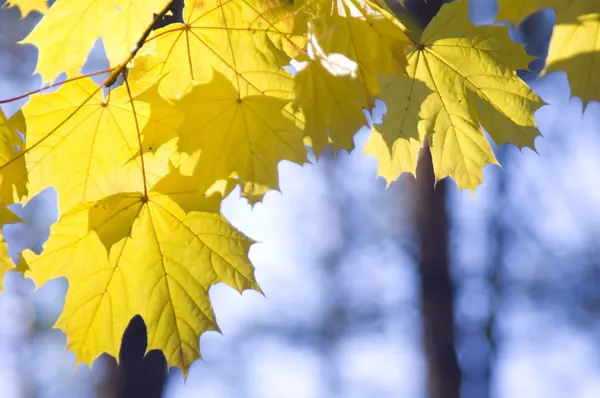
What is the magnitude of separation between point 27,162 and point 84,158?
0.11m

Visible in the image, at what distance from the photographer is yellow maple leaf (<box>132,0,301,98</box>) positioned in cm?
122

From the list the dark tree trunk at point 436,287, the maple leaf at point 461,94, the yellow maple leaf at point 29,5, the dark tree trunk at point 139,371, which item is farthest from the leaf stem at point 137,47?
the dark tree trunk at point 436,287

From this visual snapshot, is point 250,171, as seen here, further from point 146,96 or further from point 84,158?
point 84,158

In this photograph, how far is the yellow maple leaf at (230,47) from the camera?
1224 millimetres

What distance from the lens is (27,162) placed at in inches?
50.2

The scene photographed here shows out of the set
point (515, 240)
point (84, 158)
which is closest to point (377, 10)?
point (84, 158)

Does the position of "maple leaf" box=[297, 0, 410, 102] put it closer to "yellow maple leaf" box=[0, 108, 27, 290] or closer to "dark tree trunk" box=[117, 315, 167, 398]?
"yellow maple leaf" box=[0, 108, 27, 290]

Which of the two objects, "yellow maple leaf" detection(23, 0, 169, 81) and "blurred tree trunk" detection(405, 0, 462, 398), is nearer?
"yellow maple leaf" detection(23, 0, 169, 81)

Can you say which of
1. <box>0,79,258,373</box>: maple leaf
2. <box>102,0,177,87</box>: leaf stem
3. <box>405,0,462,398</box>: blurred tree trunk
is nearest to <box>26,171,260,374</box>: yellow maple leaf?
<box>0,79,258,373</box>: maple leaf

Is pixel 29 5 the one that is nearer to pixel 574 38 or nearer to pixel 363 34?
pixel 363 34

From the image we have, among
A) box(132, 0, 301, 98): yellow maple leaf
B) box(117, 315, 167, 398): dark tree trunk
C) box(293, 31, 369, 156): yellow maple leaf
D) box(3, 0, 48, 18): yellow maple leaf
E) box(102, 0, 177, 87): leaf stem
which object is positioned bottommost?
box(293, 31, 369, 156): yellow maple leaf

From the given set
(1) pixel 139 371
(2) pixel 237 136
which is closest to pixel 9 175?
(2) pixel 237 136

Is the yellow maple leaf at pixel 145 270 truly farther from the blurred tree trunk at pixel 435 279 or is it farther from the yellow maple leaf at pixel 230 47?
the blurred tree trunk at pixel 435 279

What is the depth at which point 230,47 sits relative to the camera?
127cm
